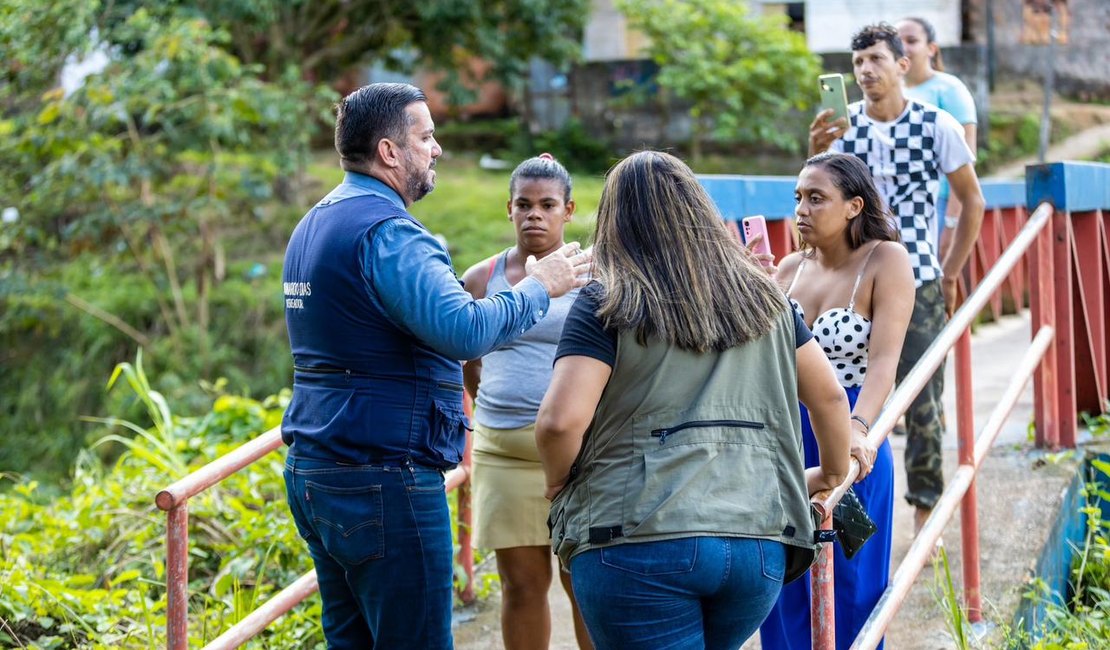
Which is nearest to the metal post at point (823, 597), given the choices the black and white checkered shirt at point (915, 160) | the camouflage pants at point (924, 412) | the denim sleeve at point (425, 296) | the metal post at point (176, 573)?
the denim sleeve at point (425, 296)

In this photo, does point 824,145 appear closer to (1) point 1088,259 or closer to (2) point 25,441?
(1) point 1088,259

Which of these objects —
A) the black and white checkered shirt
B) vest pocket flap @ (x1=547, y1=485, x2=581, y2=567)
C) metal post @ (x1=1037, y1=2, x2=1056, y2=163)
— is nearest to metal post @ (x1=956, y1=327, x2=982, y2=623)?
the black and white checkered shirt

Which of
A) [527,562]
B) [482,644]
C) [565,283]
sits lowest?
[482,644]

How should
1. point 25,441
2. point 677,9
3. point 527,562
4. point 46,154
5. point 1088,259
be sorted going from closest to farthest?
point 527,562 → point 1088,259 → point 46,154 → point 25,441 → point 677,9

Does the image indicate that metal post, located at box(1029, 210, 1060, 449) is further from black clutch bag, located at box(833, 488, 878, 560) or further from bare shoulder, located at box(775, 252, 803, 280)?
black clutch bag, located at box(833, 488, 878, 560)

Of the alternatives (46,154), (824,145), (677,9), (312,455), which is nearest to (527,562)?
(312,455)

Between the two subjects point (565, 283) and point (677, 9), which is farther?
point (677, 9)

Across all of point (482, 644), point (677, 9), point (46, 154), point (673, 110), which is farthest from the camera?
point (673, 110)

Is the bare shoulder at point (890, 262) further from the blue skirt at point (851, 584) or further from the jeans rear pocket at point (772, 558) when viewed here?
the jeans rear pocket at point (772, 558)

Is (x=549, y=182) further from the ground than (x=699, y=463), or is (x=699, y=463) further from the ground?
(x=549, y=182)

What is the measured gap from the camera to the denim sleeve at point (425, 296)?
7.89 ft

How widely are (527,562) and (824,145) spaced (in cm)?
174

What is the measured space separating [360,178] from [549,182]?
0.81m

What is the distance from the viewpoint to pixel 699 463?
2.18m
